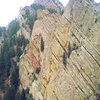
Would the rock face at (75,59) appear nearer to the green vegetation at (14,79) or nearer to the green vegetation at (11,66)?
the green vegetation at (11,66)

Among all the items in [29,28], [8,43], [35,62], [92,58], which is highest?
[29,28]

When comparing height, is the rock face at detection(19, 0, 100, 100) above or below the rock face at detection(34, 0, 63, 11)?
below

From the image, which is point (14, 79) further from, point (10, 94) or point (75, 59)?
point (75, 59)

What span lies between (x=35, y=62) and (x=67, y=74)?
23.2 m

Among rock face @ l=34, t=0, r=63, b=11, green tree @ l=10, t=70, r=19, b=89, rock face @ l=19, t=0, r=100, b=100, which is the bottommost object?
rock face @ l=19, t=0, r=100, b=100

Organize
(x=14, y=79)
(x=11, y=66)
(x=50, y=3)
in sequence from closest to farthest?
(x=14, y=79) → (x=11, y=66) → (x=50, y=3)

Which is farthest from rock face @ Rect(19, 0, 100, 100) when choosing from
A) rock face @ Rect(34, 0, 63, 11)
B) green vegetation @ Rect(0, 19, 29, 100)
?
rock face @ Rect(34, 0, 63, 11)

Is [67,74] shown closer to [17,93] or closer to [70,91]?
[70,91]

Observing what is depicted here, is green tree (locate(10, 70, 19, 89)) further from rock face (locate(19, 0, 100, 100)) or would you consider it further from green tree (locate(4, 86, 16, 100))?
rock face (locate(19, 0, 100, 100))

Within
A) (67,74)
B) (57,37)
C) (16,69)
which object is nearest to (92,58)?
(67,74)

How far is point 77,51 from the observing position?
43156 millimetres

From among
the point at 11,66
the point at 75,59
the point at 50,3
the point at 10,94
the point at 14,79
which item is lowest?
the point at 75,59

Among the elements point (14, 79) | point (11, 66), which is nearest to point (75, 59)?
point (14, 79)

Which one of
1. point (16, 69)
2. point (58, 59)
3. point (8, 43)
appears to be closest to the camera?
point (58, 59)
